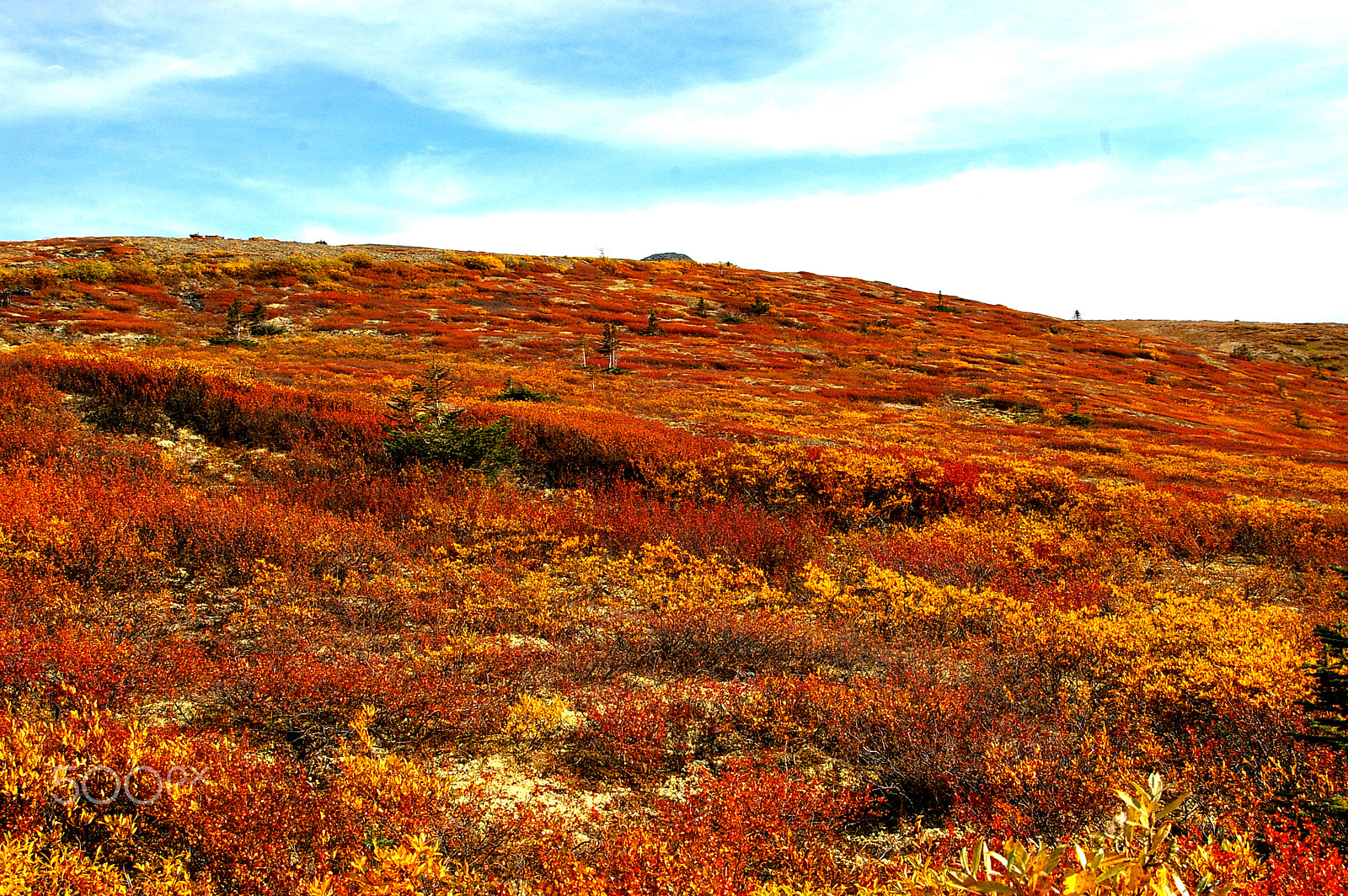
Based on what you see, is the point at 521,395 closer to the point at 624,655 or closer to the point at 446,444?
the point at 446,444

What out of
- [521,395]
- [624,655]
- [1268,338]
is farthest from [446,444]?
[1268,338]

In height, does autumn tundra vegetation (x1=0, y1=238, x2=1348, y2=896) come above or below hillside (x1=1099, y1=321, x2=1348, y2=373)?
below

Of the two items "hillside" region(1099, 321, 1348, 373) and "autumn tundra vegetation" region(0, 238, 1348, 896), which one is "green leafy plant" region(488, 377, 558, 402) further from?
"hillside" region(1099, 321, 1348, 373)

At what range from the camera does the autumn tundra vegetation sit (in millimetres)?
3340

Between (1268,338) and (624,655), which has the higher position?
(1268,338)

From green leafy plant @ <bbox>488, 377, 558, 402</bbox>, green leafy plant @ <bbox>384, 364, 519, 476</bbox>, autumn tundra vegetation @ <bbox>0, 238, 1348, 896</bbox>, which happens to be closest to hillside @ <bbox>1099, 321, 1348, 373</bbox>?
autumn tundra vegetation @ <bbox>0, 238, 1348, 896</bbox>

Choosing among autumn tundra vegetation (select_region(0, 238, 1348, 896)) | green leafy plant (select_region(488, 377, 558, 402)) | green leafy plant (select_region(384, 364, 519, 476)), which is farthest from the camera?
green leafy plant (select_region(488, 377, 558, 402))

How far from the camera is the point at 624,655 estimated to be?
610cm

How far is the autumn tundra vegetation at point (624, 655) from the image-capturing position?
3.34 metres

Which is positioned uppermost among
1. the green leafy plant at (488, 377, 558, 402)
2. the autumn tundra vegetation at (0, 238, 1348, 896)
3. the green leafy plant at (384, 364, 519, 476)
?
the green leafy plant at (488, 377, 558, 402)

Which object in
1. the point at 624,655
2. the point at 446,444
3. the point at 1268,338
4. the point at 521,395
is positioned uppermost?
the point at 1268,338

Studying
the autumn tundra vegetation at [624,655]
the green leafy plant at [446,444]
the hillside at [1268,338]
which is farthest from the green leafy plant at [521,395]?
the hillside at [1268,338]

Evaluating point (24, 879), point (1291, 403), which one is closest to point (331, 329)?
point (24, 879)

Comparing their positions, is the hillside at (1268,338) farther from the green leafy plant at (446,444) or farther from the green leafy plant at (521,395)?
the green leafy plant at (446,444)
